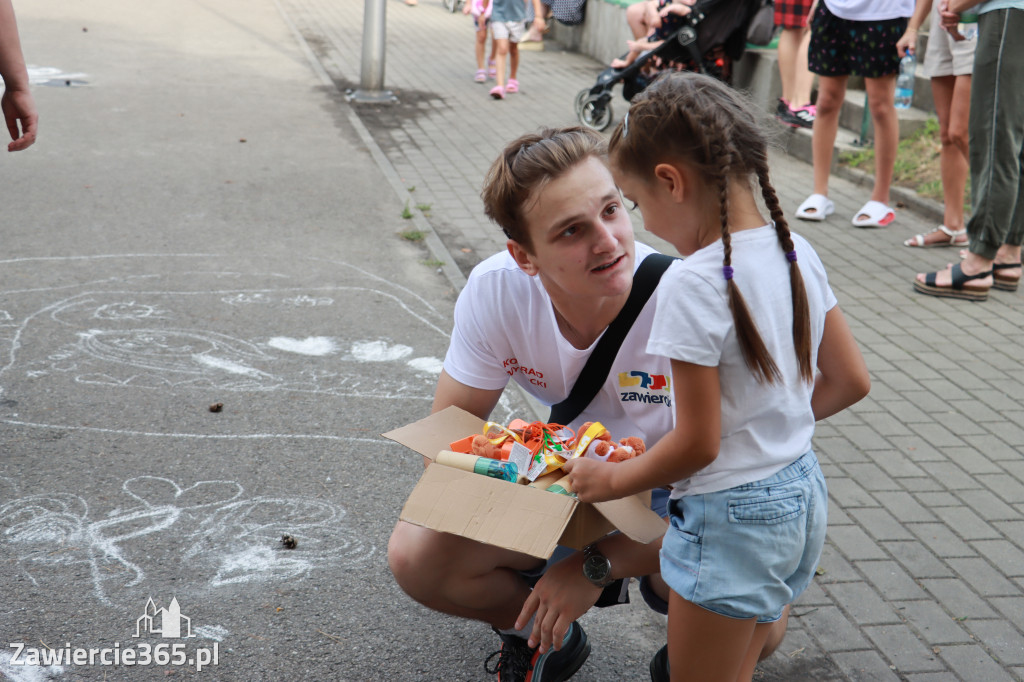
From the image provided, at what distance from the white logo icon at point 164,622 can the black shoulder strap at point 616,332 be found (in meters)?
1.22

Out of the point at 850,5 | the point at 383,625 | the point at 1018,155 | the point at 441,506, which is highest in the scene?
the point at 850,5

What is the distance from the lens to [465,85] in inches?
455

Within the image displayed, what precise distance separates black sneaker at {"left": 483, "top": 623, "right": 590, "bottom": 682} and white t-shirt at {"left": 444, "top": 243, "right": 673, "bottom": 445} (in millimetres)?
536

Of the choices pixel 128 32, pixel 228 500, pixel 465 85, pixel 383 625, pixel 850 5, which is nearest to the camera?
pixel 383 625

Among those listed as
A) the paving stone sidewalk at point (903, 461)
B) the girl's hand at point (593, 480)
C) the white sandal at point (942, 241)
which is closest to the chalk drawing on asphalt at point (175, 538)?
the paving stone sidewalk at point (903, 461)

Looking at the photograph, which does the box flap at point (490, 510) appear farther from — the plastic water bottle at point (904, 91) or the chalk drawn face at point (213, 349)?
the plastic water bottle at point (904, 91)

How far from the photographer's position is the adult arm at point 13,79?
133 inches

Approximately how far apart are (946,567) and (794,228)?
12.7 ft

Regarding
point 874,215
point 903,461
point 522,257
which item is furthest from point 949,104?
point 522,257

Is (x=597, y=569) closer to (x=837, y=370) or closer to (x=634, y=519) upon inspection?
(x=634, y=519)

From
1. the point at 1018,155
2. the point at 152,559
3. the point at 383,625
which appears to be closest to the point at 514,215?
the point at 383,625

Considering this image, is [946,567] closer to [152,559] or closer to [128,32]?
[152,559]

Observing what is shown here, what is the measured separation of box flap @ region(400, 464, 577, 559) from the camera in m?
1.94

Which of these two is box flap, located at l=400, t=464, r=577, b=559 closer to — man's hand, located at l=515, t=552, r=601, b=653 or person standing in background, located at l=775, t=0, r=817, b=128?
man's hand, located at l=515, t=552, r=601, b=653
